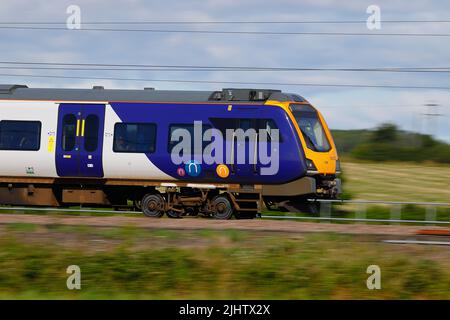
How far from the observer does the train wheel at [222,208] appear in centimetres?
2080

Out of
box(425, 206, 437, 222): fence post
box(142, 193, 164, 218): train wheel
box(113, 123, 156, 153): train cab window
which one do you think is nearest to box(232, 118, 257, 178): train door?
box(113, 123, 156, 153): train cab window

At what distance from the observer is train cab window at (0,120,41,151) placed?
21312 millimetres

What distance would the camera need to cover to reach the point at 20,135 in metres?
21.5

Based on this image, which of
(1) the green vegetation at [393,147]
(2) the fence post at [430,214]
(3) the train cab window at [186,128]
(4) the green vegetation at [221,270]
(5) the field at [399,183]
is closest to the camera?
(4) the green vegetation at [221,270]

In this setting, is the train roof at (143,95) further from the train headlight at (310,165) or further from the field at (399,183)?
the field at (399,183)

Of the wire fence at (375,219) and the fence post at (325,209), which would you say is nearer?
the wire fence at (375,219)

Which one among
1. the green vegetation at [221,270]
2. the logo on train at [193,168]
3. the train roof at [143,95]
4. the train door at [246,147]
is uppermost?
→ the train roof at [143,95]

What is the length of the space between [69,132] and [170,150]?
2819 millimetres

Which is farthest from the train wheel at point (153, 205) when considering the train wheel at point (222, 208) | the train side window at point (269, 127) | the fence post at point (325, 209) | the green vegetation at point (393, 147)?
the green vegetation at point (393, 147)

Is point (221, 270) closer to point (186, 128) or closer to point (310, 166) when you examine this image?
point (310, 166)

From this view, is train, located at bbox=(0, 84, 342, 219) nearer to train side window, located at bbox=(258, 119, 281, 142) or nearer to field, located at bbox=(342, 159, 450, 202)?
train side window, located at bbox=(258, 119, 281, 142)

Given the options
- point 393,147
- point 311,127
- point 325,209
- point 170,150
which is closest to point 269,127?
point 311,127

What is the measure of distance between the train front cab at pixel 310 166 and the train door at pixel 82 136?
4.55 m
